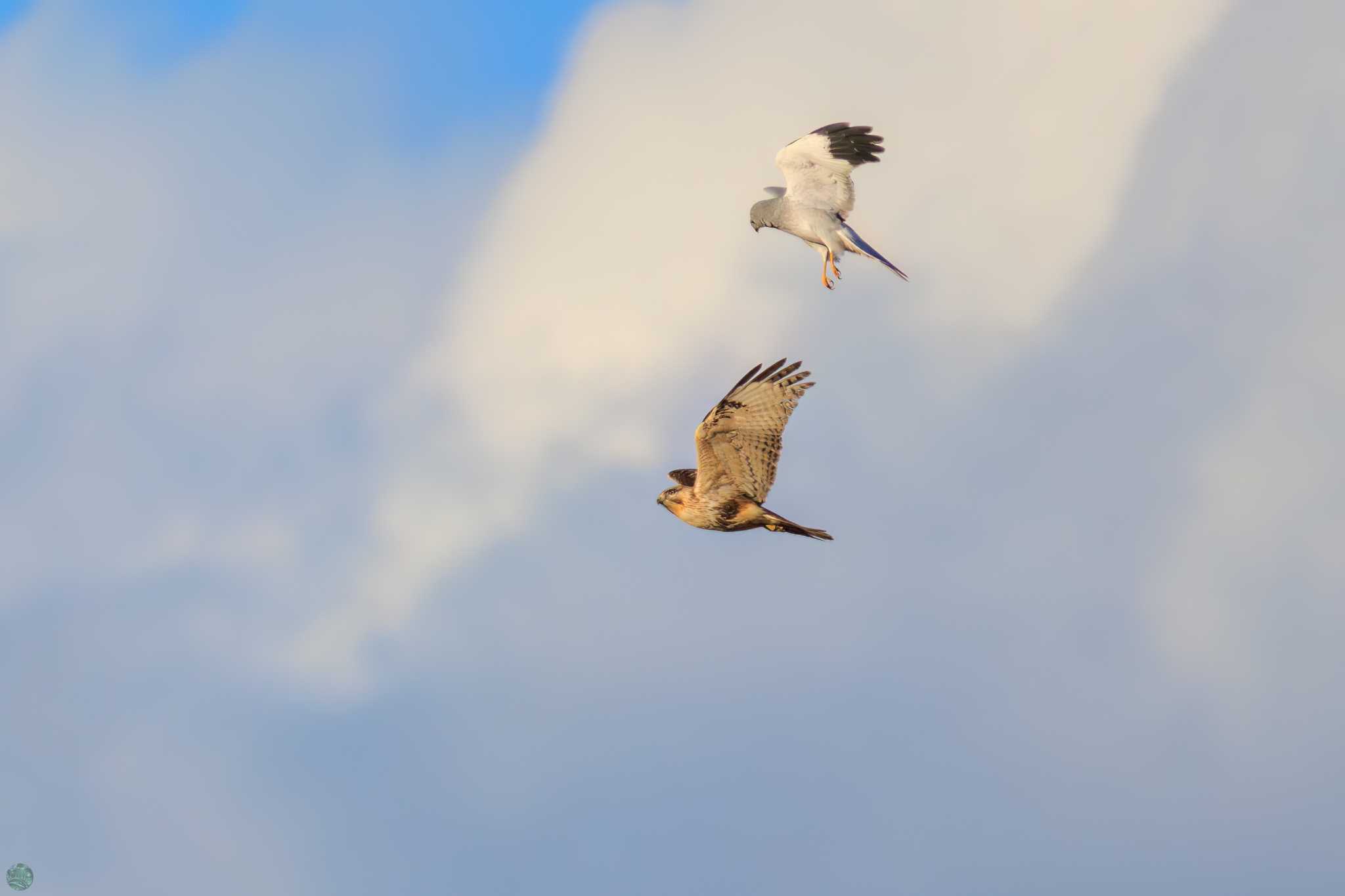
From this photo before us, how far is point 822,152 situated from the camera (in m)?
30.1

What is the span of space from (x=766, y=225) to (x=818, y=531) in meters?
9.91

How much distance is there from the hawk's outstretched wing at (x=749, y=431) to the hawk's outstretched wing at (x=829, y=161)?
27.5ft

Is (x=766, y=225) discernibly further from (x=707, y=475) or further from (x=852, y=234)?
(x=707, y=475)

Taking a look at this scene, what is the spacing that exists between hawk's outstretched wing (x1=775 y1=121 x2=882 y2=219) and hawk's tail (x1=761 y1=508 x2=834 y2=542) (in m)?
8.90

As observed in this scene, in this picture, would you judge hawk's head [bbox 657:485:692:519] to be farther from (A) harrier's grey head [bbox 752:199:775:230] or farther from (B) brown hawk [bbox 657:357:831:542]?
(A) harrier's grey head [bbox 752:199:775:230]

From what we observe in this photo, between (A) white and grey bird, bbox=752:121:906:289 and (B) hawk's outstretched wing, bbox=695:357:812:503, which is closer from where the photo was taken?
(B) hawk's outstretched wing, bbox=695:357:812:503

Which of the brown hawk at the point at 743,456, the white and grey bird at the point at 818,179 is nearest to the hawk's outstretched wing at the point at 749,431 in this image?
the brown hawk at the point at 743,456

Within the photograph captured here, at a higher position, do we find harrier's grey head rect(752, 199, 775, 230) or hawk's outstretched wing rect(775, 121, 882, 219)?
hawk's outstretched wing rect(775, 121, 882, 219)

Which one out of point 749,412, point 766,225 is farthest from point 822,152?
point 749,412

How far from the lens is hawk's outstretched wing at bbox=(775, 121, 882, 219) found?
2981 centimetres

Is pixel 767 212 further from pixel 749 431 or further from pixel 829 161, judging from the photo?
pixel 749 431

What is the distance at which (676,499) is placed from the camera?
23344 millimetres

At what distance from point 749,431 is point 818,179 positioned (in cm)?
933

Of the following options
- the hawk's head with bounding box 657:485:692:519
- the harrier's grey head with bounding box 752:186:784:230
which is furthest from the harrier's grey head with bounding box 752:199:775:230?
the hawk's head with bounding box 657:485:692:519
